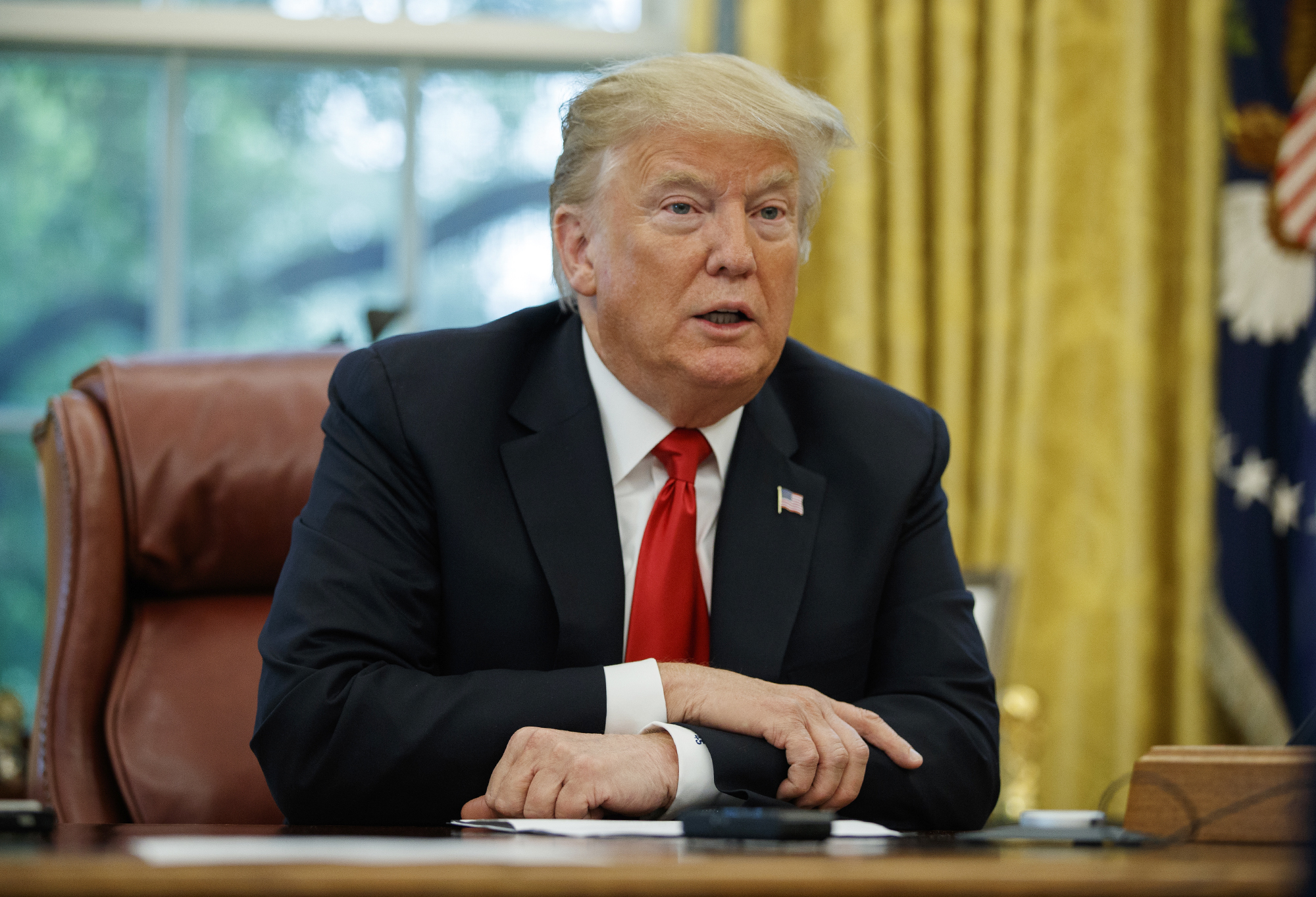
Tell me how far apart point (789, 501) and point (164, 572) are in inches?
32.6

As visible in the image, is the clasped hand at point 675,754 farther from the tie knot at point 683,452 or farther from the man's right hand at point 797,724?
the tie knot at point 683,452

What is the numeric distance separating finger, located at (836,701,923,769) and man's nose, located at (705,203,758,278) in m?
0.53

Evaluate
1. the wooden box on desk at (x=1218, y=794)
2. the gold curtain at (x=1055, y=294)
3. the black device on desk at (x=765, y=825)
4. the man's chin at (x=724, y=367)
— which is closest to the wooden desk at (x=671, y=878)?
the black device on desk at (x=765, y=825)

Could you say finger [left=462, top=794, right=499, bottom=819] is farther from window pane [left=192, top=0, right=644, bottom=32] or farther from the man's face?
window pane [left=192, top=0, right=644, bottom=32]

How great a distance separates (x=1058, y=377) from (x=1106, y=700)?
71 cm

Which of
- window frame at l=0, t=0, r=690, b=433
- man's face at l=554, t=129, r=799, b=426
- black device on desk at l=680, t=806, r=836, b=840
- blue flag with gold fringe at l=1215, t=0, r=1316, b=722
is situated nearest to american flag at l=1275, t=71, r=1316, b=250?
blue flag with gold fringe at l=1215, t=0, r=1316, b=722

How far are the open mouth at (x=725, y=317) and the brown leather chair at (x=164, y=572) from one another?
58 centimetres

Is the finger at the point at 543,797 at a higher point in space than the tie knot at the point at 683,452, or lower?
lower

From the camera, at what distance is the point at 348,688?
1.21m

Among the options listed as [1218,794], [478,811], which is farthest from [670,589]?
[1218,794]

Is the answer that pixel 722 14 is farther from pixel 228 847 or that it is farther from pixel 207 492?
pixel 228 847

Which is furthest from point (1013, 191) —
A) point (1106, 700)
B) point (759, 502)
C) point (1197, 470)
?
point (759, 502)

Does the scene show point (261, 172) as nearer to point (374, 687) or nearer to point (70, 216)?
point (70, 216)

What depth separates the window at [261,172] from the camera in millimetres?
2791
